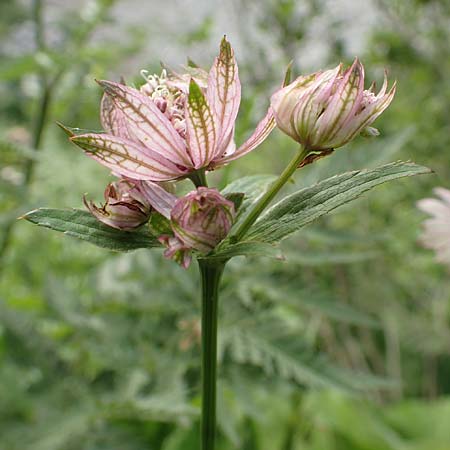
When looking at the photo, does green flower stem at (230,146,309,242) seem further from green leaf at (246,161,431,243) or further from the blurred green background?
the blurred green background

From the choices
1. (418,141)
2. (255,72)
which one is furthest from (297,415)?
(255,72)

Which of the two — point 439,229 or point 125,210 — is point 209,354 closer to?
point 125,210

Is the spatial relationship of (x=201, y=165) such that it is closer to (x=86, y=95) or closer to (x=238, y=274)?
(x=238, y=274)

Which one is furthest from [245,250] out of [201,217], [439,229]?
[439,229]

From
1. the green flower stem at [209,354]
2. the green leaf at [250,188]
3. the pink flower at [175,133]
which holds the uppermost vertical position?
the pink flower at [175,133]

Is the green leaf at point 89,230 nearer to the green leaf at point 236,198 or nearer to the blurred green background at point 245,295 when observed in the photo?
the green leaf at point 236,198

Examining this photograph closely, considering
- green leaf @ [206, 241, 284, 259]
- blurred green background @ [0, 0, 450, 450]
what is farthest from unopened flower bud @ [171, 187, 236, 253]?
blurred green background @ [0, 0, 450, 450]

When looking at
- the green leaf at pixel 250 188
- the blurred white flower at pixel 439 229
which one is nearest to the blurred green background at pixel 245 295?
the blurred white flower at pixel 439 229
